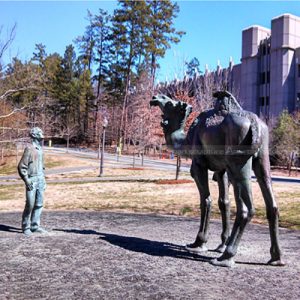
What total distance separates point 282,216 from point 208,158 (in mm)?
5448

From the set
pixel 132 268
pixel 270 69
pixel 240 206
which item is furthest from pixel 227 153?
pixel 270 69

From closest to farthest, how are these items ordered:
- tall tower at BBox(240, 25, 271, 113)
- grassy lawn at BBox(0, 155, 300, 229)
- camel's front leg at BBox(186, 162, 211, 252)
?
1. camel's front leg at BBox(186, 162, 211, 252)
2. grassy lawn at BBox(0, 155, 300, 229)
3. tall tower at BBox(240, 25, 271, 113)

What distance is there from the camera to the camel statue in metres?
5.27

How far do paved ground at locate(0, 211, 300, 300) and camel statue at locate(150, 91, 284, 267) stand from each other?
0.39 meters

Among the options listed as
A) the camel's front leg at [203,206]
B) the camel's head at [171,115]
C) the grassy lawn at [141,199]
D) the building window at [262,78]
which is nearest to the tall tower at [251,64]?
the building window at [262,78]

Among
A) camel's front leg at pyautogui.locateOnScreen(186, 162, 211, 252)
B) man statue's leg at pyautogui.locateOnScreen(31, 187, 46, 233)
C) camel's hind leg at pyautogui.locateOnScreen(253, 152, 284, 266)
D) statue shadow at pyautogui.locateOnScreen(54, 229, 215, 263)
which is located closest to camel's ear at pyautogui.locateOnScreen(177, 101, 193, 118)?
camel's front leg at pyautogui.locateOnScreen(186, 162, 211, 252)

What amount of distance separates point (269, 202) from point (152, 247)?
1.98 meters

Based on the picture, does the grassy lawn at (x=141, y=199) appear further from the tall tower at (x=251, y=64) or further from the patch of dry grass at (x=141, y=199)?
the tall tower at (x=251, y=64)

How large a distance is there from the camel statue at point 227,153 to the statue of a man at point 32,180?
2540mm

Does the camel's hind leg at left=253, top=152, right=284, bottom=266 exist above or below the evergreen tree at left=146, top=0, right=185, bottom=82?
below

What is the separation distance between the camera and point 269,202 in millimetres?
5441

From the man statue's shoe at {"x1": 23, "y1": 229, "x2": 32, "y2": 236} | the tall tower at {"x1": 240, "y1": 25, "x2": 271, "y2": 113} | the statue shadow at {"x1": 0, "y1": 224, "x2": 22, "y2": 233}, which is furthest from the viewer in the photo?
the tall tower at {"x1": 240, "y1": 25, "x2": 271, "y2": 113}

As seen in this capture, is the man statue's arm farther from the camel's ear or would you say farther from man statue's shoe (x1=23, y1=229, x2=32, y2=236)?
the camel's ear

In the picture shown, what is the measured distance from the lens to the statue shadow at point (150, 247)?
5770 millimetres
